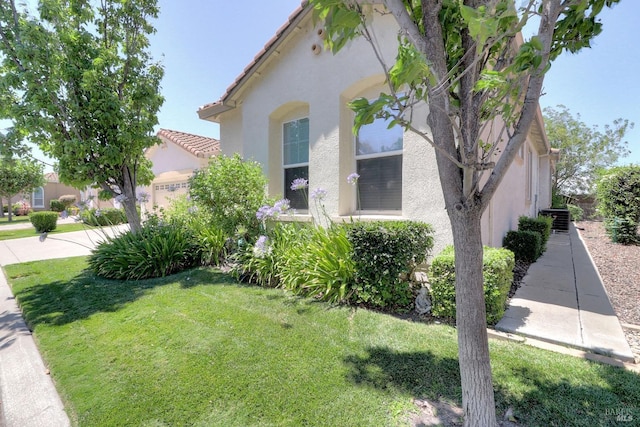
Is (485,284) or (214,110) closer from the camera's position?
(485,284)

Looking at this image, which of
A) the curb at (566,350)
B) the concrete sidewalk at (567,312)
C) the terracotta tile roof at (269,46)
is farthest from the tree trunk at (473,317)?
the terracotta tile roof at (269,46)

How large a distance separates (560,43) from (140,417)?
433cm

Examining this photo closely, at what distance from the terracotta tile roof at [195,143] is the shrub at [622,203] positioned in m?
13.9

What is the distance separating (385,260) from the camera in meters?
4.30

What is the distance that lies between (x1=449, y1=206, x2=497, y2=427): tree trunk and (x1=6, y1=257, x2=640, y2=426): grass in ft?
2.11

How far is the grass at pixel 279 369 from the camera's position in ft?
8.16

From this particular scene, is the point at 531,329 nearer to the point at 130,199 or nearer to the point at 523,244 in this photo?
the point at 523,244

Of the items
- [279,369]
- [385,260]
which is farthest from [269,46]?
[279,369]

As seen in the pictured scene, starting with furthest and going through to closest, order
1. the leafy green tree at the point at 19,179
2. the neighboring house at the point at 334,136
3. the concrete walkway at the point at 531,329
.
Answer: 1. the leafy green tree at the point at 19,179
2. the neighboring house at the point at 334,136
3. the concrete walkway at the point at 531,329

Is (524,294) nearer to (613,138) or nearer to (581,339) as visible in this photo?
(581,339)

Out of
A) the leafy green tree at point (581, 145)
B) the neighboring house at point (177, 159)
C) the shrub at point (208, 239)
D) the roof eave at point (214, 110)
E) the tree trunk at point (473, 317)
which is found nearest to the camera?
the tree trunk at point (473, 317)

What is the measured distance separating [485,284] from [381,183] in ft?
10.2

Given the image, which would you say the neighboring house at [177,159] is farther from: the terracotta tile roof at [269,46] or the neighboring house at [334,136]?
the terracotta tile roof at [269,46]

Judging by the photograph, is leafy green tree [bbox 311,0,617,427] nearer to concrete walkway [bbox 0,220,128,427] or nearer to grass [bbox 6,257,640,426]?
grass [bbox 6,257,640,426]
